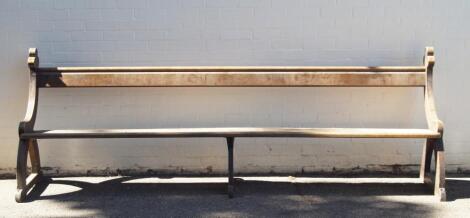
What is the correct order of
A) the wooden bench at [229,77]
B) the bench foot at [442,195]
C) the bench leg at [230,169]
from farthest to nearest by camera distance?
1. the wooden bench at [229,77]
2. the bench leg at [230,169]
3. the bench foot at [442,195]

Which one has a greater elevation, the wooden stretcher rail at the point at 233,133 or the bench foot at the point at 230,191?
the wooden stretcher rail at the point at 233,133

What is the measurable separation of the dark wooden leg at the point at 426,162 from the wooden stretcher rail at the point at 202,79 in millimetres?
518

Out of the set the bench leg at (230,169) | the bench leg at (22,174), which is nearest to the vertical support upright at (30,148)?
the bench leg at (22,174)

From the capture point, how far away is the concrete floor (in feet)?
13.4

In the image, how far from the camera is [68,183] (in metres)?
4.79

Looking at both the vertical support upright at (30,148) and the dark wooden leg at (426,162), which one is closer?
the vertical support upright at (30,148)

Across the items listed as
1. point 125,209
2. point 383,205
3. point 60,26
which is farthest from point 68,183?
point 383,205

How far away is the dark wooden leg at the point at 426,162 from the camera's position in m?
4.62

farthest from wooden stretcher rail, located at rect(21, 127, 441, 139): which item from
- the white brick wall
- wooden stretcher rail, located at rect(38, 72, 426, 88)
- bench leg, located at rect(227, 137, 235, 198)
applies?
the white brick wall

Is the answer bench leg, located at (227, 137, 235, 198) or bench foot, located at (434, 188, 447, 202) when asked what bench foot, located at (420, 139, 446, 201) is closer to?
bench foot, located at (434, 188, 447, 202)

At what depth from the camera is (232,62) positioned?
484 cm

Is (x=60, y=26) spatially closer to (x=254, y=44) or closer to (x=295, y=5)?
(x=254, y=44)

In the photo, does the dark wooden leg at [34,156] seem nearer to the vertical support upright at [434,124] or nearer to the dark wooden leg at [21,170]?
the dark wooden leg at [21,170]

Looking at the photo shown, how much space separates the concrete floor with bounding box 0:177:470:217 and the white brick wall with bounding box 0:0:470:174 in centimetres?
28
